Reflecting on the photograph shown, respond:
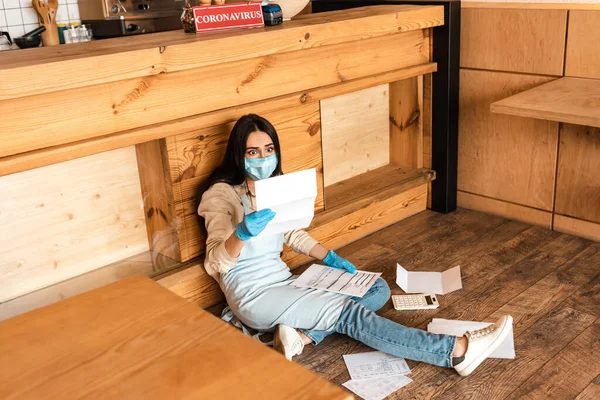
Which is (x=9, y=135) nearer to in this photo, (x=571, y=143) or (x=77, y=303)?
(x=77, y=303)

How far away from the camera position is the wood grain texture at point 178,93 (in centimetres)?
195

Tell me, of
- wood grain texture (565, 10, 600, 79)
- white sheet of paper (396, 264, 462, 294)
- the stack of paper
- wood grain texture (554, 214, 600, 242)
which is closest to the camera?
the stack of paper

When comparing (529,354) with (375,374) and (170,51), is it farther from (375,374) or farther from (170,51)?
(170,51)

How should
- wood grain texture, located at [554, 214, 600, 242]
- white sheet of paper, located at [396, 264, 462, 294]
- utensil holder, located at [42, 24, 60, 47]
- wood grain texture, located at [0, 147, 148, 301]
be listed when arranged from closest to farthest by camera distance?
wood grain texture, located at [0, 147, 148, 301] < white sheet of paper, located at [396, 264, 462, 294] < wood grain texture, located at [554, 214, 600, 242] < utensil holder, located at [42, 24, 60, 47]

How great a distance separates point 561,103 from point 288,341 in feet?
4.77

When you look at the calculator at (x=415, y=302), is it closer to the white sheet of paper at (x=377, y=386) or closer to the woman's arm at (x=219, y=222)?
the white sheet of paper at (x=377, y=386)

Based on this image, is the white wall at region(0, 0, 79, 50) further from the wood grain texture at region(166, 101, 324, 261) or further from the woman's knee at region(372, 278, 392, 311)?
the woman's knee at region(372, 278, 392, 311)

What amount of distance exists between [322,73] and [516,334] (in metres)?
1.33

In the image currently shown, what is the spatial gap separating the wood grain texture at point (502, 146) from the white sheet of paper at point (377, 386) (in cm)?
161

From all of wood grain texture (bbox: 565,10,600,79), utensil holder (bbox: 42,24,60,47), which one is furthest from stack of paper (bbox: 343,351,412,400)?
utensil holder (bbox: 42,24,60,47)

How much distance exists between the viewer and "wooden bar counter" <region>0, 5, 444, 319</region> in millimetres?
1994

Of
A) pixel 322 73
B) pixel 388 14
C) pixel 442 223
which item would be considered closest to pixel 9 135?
pixel 322 73

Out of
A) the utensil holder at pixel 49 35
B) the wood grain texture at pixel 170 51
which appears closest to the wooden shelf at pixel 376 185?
the wood grain texture at pixel 170 51

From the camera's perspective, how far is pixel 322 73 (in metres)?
2.77
